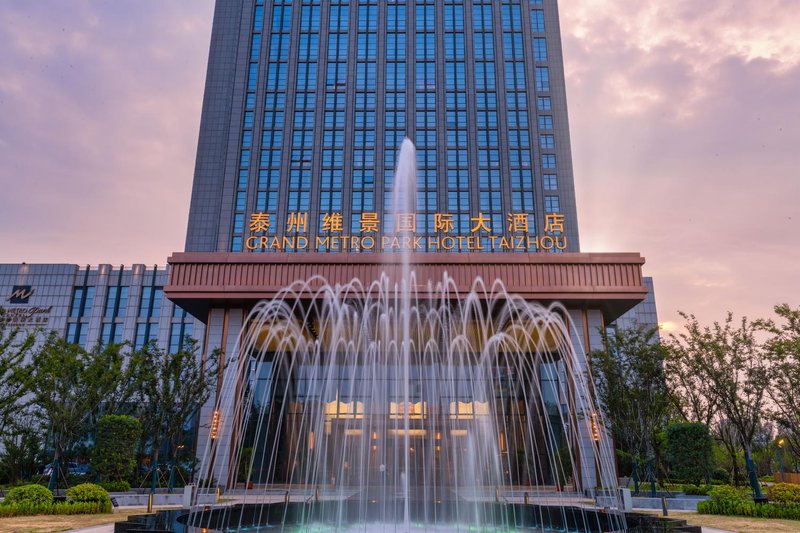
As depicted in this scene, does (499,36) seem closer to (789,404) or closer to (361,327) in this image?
(361,327)

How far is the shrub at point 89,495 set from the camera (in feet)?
51.5

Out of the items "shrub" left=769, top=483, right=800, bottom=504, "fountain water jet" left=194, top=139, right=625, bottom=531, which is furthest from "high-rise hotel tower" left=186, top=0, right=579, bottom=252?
"shrub" left=769, top=483, right=800, bottom=504

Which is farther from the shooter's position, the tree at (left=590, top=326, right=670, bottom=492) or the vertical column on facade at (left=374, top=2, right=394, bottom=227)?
the vertical column on facade at (left=374, top=2, right=394, bottom=227)

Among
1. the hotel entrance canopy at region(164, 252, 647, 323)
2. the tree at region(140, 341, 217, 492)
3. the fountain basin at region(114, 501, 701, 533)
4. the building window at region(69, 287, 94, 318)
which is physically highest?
the building window at region(69, 287, 94, 318)

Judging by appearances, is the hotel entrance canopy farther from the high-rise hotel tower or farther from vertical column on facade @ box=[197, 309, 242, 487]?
the high-rise hotel tower

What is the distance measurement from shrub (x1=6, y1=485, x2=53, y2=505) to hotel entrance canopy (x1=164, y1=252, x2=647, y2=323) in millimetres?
11067

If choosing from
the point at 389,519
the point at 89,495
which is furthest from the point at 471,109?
the point at 89,495

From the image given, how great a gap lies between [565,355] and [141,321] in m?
39.9

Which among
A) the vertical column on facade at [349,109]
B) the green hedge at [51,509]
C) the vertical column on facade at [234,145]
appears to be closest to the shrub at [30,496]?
the green hedge at [51,509]

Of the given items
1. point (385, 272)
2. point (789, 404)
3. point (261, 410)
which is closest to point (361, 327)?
point (385, 272)

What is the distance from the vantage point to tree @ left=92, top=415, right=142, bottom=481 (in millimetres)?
20375

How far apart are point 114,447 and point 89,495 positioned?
4.94 meters

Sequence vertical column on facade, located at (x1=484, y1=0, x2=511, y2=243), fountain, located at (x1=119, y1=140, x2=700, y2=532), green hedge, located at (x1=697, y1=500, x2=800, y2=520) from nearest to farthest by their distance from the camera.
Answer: green hedge, located at (x1=697, y1=500, x2=800, y2=520)
fountain, located at (x1=119, y1=140, x2=700, y2=532)
vertical column on facade, located at (x1=484, y1=0, x2=511, y2=243)

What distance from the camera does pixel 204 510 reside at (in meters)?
14.4
